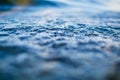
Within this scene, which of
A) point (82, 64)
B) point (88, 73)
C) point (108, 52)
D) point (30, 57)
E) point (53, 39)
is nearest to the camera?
point (88, 73)

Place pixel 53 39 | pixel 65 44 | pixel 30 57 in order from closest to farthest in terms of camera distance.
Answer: pixel 30 57 → pixel 65 44 → pixel 53 39

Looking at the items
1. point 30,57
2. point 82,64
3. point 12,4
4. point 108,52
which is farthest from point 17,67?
point 12,4

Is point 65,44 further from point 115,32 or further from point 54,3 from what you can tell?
point 54,3

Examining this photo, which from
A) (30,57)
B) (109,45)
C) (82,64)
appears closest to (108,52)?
(109,45)

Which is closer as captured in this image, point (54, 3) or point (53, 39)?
point (53, 39)

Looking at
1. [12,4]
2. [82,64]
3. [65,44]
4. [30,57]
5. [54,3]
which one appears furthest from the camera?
[54,3]

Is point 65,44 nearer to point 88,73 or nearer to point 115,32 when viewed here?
point 88,73

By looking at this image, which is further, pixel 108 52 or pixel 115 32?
pixel 115 32

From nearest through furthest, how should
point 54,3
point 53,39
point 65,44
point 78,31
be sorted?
point 65,44 → point 53,39 → point 78,31 → point 54,3
